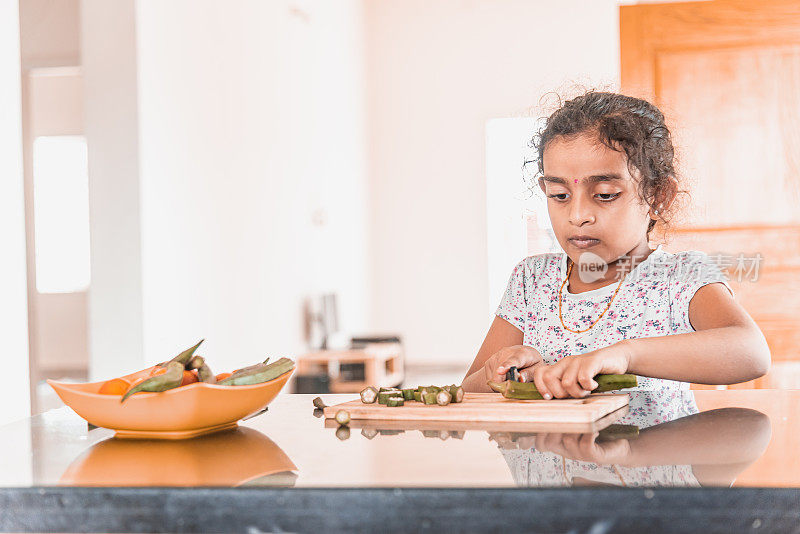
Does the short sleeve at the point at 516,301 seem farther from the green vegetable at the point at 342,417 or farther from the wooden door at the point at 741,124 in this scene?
the wooden door at the point at 741,124

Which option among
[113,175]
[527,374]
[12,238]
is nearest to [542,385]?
[527,374]

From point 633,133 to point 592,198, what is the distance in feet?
0.59

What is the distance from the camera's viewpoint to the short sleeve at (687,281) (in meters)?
1.53

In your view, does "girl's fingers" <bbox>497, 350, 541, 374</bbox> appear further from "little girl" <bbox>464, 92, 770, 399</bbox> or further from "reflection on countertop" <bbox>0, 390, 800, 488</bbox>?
"reflection on countertop" <bbox>0, 390, 800, 488</bbox>

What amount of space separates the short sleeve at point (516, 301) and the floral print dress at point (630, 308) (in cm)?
2

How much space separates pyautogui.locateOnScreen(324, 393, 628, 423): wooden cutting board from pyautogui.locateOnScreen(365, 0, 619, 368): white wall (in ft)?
20.3

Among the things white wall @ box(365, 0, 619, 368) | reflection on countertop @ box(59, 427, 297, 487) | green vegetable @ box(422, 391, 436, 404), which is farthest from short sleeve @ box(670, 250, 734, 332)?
white wall @ box(365, 0, 619, 368)

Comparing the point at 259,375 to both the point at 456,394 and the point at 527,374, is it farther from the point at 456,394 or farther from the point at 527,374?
the point at 527,374

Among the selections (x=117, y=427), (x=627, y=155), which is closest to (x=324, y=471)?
(x=117, y=427)

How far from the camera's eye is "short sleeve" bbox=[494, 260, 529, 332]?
1.74m

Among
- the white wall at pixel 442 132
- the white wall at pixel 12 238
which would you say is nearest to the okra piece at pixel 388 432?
the white wall at pixel 12 238

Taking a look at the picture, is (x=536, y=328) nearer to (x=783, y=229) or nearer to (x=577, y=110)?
(x=577, y=110)

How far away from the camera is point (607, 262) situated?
1602mm

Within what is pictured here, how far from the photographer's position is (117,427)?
992mm
